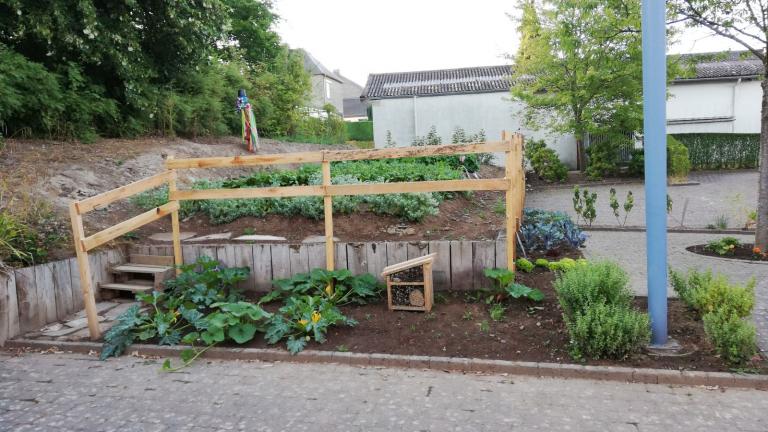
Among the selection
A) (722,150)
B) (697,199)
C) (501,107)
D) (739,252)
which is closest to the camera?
(739,252)

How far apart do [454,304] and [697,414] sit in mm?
2036

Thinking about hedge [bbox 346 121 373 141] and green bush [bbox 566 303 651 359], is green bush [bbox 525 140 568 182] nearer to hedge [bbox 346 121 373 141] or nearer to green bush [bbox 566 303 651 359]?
green bush [bbox 566 303 651 359]

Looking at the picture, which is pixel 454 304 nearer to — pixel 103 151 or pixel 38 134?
pixel 103 151

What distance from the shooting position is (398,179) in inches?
286

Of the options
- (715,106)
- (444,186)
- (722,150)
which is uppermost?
(715,106)

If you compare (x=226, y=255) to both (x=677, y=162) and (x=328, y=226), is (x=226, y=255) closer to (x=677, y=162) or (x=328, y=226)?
(x=328, y=226)

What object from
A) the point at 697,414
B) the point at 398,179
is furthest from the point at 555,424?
the point at 398,179

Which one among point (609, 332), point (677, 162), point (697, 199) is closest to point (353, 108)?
point (677, 162)

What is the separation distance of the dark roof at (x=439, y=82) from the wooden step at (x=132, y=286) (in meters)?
17.4

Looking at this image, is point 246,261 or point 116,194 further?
point 246,261

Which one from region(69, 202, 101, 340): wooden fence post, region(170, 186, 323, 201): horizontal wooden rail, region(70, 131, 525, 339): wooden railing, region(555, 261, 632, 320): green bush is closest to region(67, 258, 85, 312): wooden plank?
region(70, 131, 525, 339): wooden railing

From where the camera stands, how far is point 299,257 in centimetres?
511

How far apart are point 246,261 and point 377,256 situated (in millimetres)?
1312

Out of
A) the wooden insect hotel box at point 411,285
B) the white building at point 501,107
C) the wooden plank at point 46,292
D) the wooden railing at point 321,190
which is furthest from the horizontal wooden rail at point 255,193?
the white building at point 501,107
